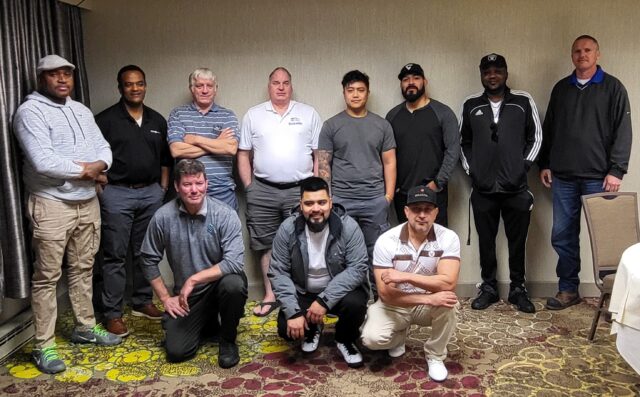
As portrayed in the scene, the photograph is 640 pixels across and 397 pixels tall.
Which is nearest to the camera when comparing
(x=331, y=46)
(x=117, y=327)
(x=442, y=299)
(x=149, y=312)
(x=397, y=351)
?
(x=442, y=299)

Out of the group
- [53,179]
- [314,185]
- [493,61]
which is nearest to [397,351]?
[314,185]

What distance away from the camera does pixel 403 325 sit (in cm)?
319

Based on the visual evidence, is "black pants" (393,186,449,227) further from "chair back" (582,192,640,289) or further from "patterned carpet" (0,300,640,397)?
"chair back" (582,192,640,289)

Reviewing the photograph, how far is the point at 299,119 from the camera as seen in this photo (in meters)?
4.02

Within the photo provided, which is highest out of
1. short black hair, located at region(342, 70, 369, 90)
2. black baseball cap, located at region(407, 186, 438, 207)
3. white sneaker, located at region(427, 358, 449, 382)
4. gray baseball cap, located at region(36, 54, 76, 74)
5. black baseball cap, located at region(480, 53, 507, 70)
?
black baseball cap, located at region(480, 53, 507, 70)

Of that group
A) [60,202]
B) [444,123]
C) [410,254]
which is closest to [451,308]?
[410,254]

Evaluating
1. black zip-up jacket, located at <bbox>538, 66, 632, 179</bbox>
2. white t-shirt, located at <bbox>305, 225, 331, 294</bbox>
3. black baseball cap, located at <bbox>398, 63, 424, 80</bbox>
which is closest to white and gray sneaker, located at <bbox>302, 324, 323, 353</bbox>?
white t-shirt, located at <bbox>305, 225, 331, 294</bbox>

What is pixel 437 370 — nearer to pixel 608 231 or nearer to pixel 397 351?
pixel 397 351

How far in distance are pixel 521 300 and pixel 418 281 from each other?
1.37m

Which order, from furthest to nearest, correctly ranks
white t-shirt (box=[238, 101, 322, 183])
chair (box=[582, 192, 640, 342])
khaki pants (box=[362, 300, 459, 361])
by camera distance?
white t-shirt (box=[238, 101, 322, 183]) < chair (box=[582, 192, 640, 342]) < khaki pants (box=[362, 300, 459, 361])

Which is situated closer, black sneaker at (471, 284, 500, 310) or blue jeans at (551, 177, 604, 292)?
blue jeans at (551, 177, 604, 292)

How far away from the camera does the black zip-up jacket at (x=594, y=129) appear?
3.83 metres

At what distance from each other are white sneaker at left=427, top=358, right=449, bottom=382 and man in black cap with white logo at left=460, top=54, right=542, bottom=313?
1041 millimetres

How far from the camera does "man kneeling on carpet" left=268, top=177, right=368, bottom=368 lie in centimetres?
320
